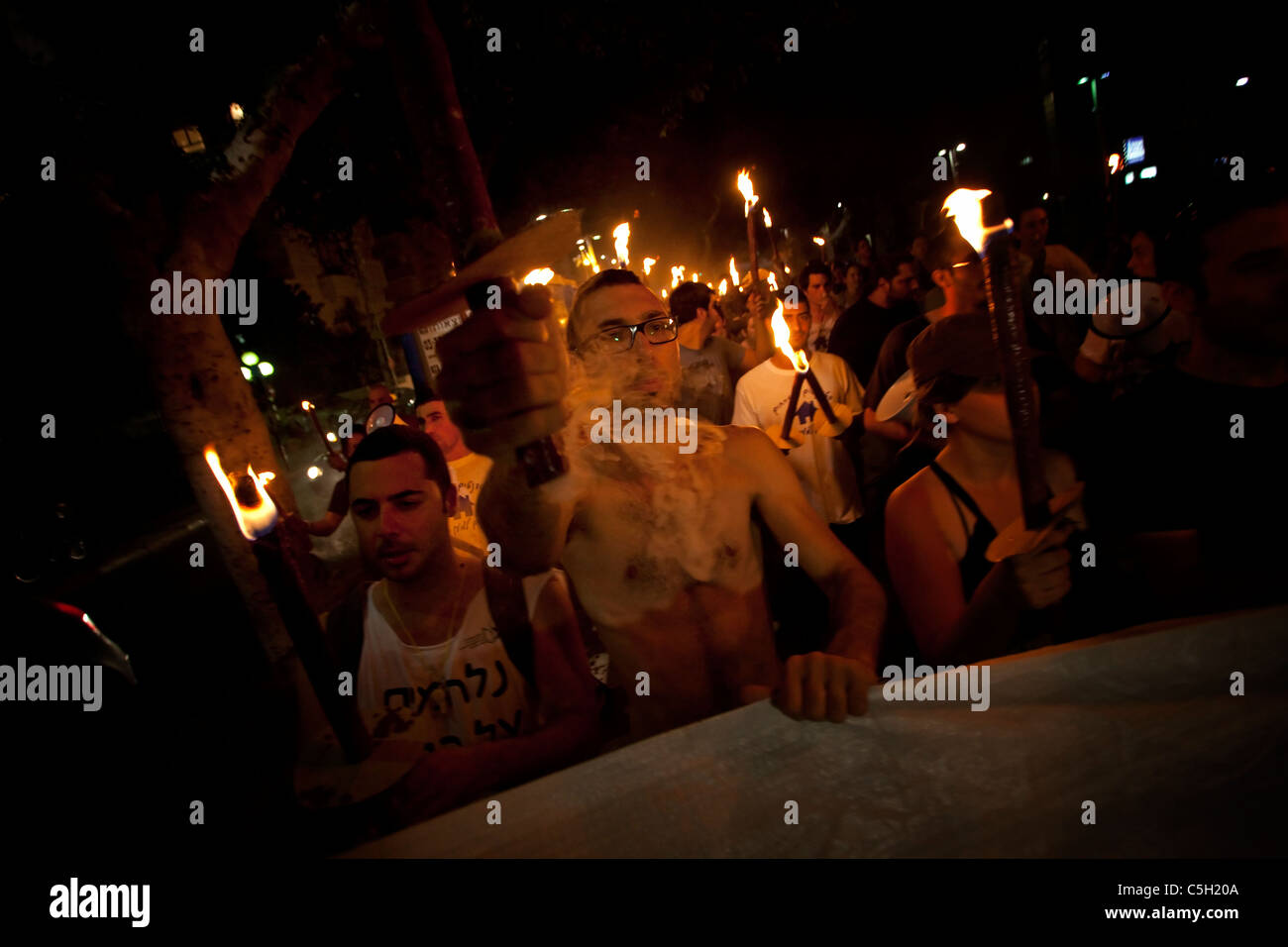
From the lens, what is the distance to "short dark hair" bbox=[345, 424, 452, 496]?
2621mm

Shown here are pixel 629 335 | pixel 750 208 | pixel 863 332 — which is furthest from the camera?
pixel 863 332

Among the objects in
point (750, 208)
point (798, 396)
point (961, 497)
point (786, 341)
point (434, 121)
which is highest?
point (750, 208)

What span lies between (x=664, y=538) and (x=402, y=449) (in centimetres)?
128

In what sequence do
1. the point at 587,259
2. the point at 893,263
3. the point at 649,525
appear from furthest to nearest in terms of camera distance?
the point at 587,259, the point at 893,263, the point at 649,525

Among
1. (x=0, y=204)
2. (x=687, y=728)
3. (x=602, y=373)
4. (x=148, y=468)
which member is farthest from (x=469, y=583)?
(x=148, y=468)

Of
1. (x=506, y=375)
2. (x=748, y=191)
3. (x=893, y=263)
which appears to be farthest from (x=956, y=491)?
(x=893, y=263)

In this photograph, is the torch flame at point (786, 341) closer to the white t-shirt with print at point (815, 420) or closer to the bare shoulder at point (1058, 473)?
the white t-shirt with print at point (815, 420)

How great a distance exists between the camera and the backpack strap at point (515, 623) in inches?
95.8

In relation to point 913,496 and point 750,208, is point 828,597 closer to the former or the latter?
point 913,496

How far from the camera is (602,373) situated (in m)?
2.90

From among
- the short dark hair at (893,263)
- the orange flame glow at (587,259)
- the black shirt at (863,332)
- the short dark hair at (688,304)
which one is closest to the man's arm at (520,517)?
the short dark hair at (688,304)

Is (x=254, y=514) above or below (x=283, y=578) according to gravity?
above

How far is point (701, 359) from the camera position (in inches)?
224

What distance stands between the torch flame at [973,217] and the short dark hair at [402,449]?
228 cm
